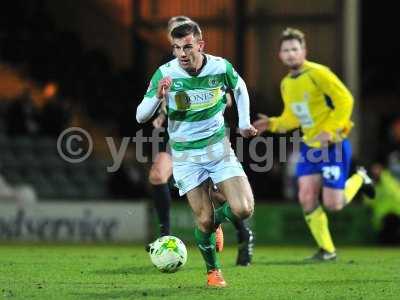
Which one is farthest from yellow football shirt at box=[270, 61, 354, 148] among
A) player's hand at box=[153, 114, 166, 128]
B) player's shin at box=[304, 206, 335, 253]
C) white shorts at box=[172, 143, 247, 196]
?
white shorts at box=[172, 143, 247, 196]

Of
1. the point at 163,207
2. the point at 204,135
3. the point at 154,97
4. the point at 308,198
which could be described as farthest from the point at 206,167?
the point at 308,198

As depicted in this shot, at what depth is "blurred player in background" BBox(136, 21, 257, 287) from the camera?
790cm

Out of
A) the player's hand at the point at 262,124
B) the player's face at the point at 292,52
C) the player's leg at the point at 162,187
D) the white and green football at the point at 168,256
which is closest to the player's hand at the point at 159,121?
the player's leg at the point at 162,187

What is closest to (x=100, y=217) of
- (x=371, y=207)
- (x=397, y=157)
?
(x=371, y=207)

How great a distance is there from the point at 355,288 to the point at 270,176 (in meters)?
9.86

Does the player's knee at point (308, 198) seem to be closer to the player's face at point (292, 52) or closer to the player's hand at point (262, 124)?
the player's hand at point (262, 124)

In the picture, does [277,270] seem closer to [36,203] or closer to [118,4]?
[36,203]

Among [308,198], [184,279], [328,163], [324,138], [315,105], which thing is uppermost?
[315,105]

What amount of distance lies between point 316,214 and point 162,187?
161 centimetres

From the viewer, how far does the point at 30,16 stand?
1994 cm

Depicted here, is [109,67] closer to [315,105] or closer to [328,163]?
[315,105]

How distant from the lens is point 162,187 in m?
10.5

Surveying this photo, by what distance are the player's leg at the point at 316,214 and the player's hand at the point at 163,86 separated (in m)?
3.46

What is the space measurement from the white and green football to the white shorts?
17.4 inches
